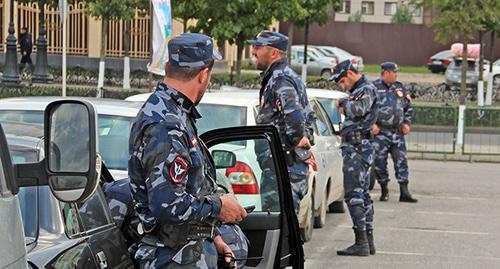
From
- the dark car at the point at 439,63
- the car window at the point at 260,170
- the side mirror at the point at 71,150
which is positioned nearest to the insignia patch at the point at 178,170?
the side mirror at the point at 71,150

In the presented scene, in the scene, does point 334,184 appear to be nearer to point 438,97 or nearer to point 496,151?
point 496,151

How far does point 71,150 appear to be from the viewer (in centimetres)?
368

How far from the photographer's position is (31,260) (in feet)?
13.5

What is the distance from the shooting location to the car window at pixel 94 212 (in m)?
4.80

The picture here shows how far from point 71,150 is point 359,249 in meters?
8.05

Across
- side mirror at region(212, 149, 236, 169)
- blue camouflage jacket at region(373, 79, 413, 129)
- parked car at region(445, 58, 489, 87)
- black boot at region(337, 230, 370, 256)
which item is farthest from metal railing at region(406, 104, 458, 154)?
parked car at region(445, 58, 489, 87)

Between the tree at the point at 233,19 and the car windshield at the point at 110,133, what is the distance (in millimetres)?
Result: 16850

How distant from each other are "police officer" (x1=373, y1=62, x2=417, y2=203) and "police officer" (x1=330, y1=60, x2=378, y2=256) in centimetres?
438

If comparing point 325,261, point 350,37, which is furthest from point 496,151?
point 350,37

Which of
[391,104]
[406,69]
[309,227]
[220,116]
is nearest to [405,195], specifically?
[391,104]

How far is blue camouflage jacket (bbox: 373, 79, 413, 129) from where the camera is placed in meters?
15.6

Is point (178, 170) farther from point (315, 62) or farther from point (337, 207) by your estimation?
point (315, 62)

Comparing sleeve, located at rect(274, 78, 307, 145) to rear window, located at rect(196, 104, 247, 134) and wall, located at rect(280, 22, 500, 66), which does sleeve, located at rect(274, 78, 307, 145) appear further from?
wall, located at rect(280, 22, 500, 66)

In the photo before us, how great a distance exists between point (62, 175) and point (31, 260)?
673mm
